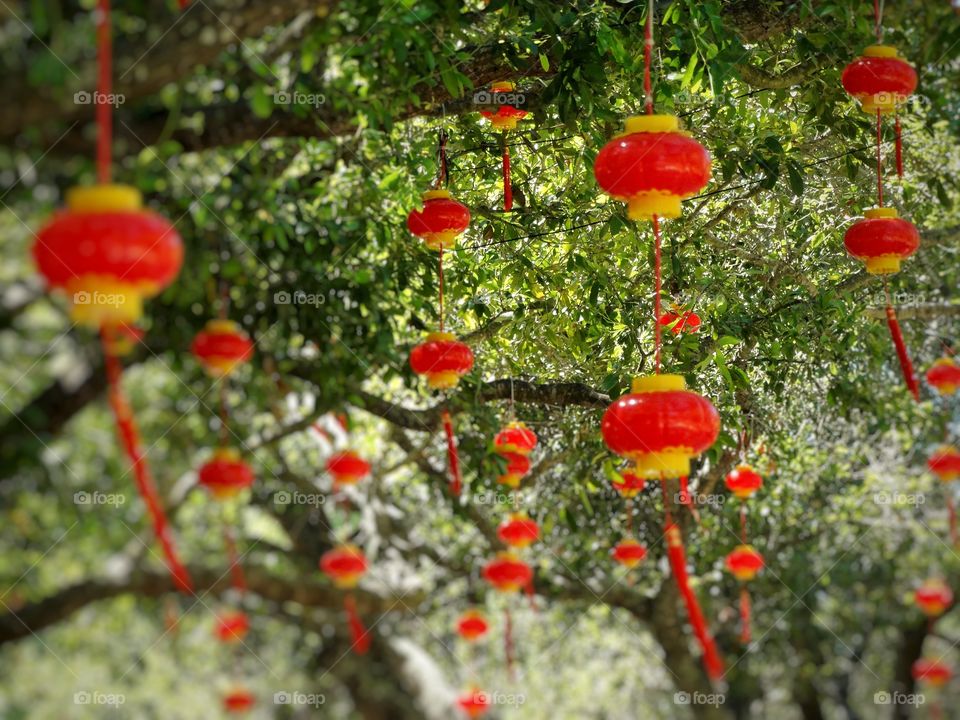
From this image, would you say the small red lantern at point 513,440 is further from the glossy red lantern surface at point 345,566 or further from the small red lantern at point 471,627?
the small red lantern at point 471,627

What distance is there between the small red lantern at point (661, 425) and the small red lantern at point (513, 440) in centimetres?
69

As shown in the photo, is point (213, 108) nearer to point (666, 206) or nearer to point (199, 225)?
point (199, 225)

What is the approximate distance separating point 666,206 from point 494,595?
3172mm

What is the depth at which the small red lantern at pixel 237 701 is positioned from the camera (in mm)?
2254

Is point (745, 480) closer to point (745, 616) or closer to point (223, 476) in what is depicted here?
point (745, 616)

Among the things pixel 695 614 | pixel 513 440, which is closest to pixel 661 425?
pixel 695 614

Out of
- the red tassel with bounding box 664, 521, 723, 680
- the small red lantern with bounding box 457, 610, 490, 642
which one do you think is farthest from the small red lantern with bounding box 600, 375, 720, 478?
the small red lantern with bounding box 457, 610, 490, 642

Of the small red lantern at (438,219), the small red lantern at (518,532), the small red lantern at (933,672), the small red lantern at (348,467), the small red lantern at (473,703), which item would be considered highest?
the small red lantern at (438,219)

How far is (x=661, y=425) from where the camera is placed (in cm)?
165

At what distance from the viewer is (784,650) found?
17.8ft

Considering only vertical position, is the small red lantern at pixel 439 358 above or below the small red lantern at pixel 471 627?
above

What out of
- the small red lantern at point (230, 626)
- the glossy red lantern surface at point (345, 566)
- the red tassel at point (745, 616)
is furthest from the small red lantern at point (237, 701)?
the red tassel at point (745, 616)

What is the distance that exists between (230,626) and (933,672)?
2.88 metres

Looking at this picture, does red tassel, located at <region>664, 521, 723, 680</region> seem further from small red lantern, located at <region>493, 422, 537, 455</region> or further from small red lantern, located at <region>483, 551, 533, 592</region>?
small red lantern, located at <region>483, 551, 533, 592</region>
